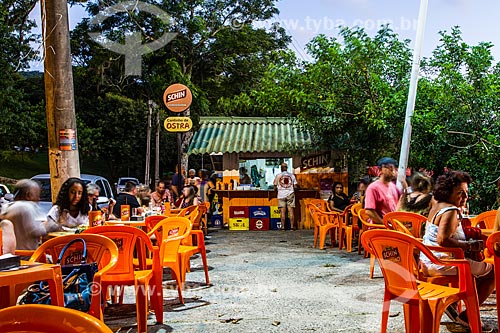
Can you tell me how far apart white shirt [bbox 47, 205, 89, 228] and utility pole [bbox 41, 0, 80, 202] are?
0.68 meters

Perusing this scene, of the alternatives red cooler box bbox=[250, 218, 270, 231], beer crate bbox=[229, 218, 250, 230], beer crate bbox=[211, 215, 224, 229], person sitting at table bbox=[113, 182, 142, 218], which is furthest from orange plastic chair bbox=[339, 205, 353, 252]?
beer crate bbox=[211, 215, 224, 229]

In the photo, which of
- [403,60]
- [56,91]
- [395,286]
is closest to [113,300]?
[56,91]

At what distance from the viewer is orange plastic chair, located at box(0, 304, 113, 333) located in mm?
1743

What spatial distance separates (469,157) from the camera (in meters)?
9.89

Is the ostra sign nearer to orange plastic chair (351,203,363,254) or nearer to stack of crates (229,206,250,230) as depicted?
stack of crates (229,206,250,230)

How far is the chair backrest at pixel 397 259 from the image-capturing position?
3.98 meters

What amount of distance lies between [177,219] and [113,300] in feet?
3.51

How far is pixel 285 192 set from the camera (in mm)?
14539

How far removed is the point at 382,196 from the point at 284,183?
22.4 feet

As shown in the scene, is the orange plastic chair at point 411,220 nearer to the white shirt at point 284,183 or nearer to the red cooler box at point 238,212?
the white shirt at point 284,183

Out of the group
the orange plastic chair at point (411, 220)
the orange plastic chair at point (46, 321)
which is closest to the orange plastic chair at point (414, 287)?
the orange plastic chair at point (411, 220)

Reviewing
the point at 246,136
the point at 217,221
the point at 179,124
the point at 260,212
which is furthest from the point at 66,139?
the point at 246,136

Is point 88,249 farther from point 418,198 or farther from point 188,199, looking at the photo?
point 188,199

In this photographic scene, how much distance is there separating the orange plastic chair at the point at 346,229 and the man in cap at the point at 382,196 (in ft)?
8.00
